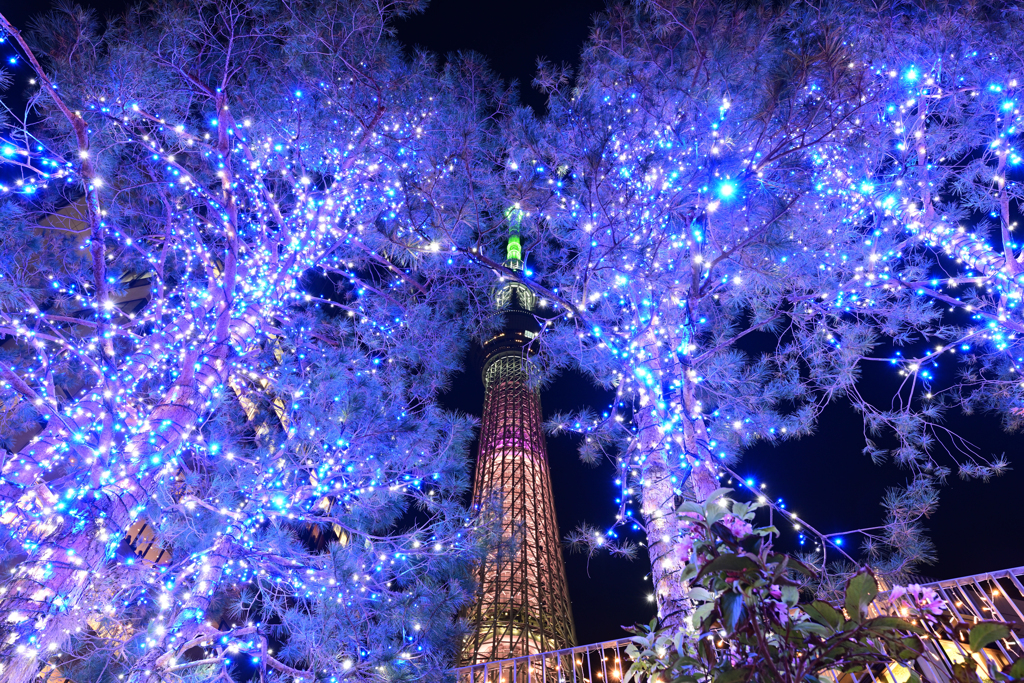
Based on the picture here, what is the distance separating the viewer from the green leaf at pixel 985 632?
97cm

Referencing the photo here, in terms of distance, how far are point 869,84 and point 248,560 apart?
18.1 feet

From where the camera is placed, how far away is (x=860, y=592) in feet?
3.23

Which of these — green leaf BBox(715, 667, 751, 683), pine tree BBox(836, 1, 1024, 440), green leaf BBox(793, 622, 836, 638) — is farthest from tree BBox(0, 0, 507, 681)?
pine tree BBox(836, 1, 1024, 440)

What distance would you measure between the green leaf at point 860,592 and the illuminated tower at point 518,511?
40.6ft

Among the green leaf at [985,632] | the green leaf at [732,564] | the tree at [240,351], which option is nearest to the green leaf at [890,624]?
the green leaf at [985,632]

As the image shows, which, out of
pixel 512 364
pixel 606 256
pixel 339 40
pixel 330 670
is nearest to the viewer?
pixel 330 670

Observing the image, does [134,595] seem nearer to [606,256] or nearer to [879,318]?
[606,256]

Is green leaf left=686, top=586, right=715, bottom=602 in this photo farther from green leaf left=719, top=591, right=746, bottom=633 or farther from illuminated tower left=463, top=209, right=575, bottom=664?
illuminated tower left=463, top=209, right=575, bottom=664

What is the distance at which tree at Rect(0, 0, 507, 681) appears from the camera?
122 inches

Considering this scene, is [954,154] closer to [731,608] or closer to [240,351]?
[731,608]

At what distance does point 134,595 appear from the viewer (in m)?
3.35

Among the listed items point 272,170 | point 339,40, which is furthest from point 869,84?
point 272,170

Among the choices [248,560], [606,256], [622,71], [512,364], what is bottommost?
[248,560]

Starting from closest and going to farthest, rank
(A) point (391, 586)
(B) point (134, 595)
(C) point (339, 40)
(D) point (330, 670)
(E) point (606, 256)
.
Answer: (D) point (330, 670) → (B) point (134, 595) → (A) point (391, 586) → (E) point (606, 256) → (C) point (339, 40)
